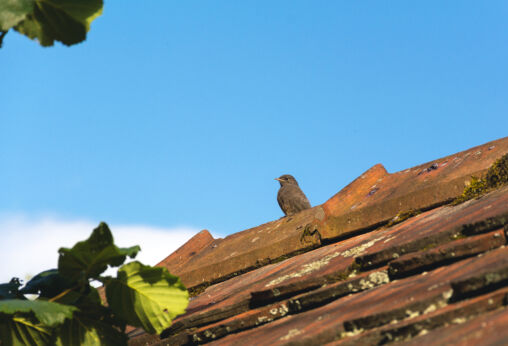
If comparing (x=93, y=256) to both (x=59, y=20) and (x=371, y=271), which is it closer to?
(x=59, y=20)

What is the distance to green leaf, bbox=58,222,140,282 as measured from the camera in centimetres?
205

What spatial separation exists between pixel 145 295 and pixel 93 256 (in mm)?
269

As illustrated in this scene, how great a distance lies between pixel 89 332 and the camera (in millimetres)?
2238

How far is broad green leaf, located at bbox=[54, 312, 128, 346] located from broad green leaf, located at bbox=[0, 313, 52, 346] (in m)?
0.05

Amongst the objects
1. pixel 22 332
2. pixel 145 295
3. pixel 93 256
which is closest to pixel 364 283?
pixel 145 295

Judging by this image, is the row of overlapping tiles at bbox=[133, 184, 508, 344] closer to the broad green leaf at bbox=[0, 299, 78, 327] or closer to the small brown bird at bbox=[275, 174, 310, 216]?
the broad green leaf at bbox=[0, 299, 78, 327]

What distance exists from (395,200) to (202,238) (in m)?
2.15

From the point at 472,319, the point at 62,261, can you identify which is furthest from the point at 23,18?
the point at 472,319

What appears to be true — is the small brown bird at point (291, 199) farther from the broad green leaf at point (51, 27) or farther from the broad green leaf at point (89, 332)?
the broad green leaf at point (51, 27)

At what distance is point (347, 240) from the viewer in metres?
3.46

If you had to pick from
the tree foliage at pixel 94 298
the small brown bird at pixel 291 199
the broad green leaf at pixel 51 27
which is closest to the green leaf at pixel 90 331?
the tree foliage at pixel 94 298

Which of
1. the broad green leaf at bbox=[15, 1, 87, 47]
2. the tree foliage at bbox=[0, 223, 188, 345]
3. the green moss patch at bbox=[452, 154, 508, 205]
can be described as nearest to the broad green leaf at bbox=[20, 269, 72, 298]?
the tree foliage at bbox=[0, 223, 188, 345]

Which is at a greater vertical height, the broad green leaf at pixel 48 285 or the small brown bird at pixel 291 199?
the small brown bird at pixel 291 199

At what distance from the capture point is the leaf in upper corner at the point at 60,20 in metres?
2.18
